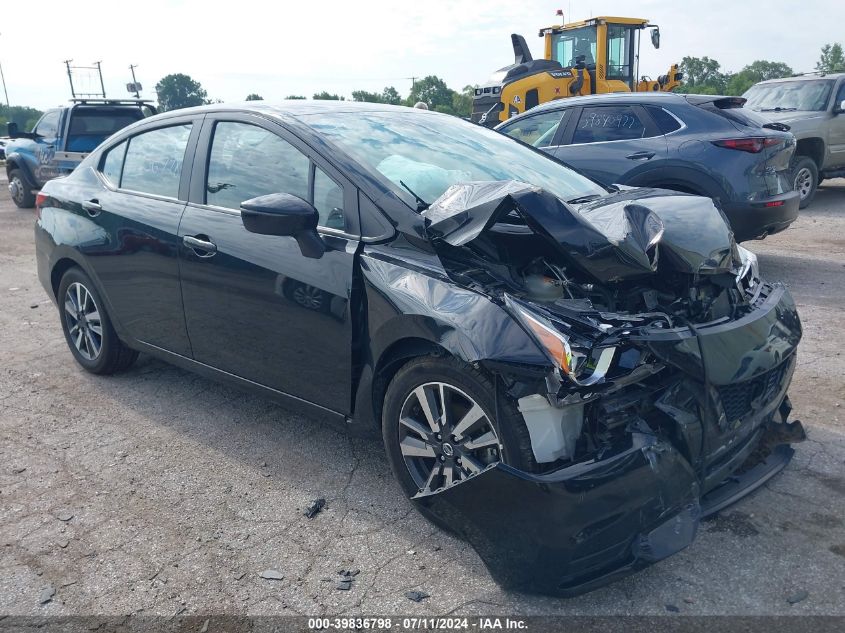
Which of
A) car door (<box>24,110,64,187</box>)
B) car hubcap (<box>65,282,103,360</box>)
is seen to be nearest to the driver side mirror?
car hubcap (<box>65,282,103,360</box>)

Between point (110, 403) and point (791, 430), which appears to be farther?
point (110, 403)

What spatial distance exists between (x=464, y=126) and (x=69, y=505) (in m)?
2.84

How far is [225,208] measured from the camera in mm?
3879

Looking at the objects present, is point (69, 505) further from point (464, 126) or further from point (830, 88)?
point (830, 88)

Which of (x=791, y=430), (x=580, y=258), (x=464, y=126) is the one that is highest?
(x=464, y=126)

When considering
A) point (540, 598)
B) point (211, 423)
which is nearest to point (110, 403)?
point (211, 423)

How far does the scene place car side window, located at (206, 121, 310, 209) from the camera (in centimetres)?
358

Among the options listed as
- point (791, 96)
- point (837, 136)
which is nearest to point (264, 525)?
point (837, 136)

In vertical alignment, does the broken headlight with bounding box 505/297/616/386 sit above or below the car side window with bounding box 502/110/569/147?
below

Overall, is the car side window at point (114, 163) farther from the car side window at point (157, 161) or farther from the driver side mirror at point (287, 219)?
the driver side mirror at point (287, 219)

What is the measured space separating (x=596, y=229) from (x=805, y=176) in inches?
392

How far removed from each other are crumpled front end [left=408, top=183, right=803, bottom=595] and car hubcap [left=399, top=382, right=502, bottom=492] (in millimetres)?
175

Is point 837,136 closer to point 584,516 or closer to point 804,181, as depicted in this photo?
point 804,181

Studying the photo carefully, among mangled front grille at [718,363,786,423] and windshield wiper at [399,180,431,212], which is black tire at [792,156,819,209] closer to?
mangled front grille at [718,363,786,423]
